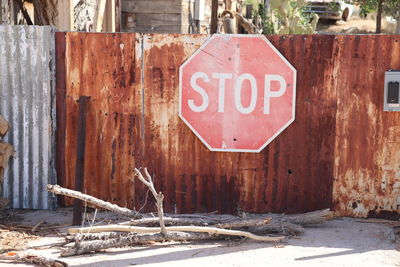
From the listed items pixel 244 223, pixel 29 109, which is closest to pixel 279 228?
pixel 244 223

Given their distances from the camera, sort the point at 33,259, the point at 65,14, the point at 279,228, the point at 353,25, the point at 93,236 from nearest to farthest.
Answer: the point at 33,259, the point at 93,236, the point at 279,228, the point at 65,14, the point at 353,25

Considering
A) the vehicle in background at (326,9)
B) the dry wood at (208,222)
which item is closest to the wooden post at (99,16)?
the dry wood at (208,222)

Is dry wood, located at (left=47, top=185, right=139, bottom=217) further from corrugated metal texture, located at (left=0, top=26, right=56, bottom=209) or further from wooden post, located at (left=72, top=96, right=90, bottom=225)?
corrugated metal texture, located at (left=0, top=26, right=56, bottom=209)

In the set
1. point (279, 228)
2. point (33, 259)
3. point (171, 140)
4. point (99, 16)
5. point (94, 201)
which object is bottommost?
point (33, 259)

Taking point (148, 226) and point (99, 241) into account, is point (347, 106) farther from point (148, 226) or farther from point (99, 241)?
point (99, 241)

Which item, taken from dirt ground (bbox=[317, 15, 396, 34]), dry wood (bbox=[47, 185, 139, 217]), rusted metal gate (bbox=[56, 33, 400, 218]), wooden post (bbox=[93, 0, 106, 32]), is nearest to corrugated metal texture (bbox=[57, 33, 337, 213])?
rusted metal gate (bbox=[56, 33, 400, 218])

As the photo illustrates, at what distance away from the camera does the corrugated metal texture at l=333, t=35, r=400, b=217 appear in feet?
21.0

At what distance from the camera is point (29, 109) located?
6.79 meters

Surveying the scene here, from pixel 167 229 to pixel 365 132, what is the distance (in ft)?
7.62

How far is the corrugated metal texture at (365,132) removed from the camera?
641 centimetres

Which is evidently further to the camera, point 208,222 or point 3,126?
point 3,126

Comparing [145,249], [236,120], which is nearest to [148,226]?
[145,249]

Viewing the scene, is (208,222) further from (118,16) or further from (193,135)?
(118,16)

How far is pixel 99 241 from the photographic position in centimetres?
552
